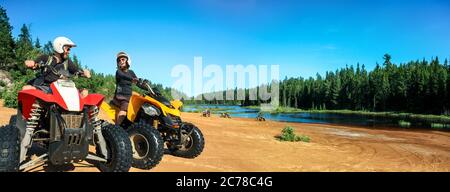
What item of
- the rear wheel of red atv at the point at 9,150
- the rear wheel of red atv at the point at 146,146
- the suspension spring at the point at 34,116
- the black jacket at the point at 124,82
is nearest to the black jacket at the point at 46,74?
the suspension spring at the point at 34,116

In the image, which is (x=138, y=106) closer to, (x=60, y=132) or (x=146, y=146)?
(x=146, y=146)

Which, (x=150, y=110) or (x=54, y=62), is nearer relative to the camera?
(x=54, y=62)

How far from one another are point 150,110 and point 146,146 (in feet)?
3.17

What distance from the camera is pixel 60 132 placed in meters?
5.20

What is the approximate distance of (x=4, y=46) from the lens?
4994 centimetres

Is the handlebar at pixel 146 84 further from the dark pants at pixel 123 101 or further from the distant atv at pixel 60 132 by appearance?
the distant atv at pixel 60 132

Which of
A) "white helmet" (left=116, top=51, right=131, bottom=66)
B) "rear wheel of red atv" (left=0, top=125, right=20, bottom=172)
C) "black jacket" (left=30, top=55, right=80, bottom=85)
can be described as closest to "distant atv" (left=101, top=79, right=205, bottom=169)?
"white helmet" (left=116, top=51, right=131, bottom=66)

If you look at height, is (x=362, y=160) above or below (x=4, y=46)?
below

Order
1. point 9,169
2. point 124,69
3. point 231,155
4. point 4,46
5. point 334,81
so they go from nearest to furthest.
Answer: point 9,169, point 124,69, point 231,155, point 4,46, point 334,81

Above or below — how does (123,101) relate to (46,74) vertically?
below

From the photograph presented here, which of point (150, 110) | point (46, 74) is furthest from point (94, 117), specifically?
point (150, 110)

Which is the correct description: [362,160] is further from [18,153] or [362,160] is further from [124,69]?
[18,153]
